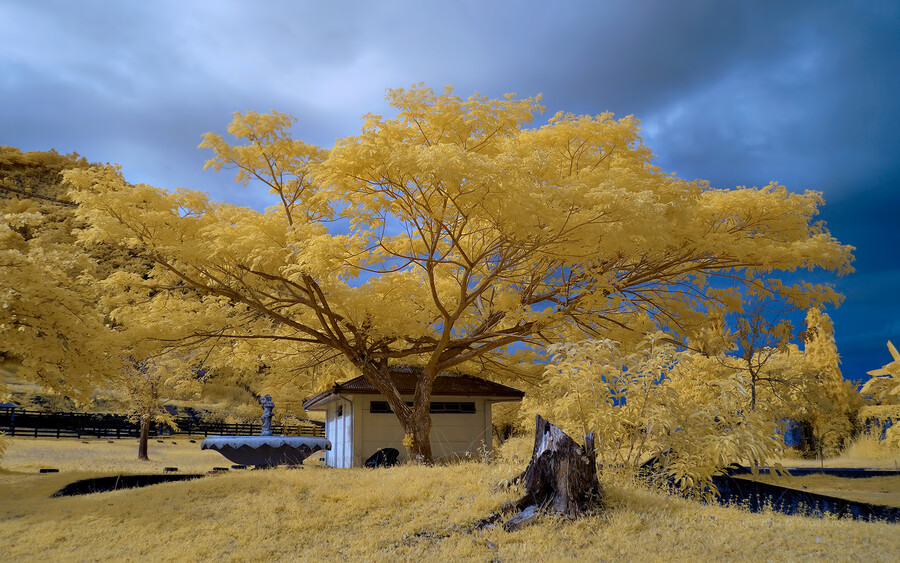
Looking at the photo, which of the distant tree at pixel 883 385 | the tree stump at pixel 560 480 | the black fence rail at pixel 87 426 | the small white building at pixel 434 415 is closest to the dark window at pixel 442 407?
the small white building at pixel 434 415

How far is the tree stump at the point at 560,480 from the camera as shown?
Answer: 24.0ft

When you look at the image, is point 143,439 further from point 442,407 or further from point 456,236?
point 456,236

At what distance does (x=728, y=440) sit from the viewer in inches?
296

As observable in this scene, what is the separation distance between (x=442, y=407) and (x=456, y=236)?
707cm

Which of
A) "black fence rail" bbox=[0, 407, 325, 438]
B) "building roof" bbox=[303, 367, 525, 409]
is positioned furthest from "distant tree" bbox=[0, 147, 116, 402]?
"black fence rail" bbox=[0, 407, 325, 438]

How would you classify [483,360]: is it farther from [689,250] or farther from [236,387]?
[236,387]

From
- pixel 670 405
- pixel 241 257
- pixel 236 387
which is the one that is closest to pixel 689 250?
pixel 670 405

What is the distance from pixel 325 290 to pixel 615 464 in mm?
6794

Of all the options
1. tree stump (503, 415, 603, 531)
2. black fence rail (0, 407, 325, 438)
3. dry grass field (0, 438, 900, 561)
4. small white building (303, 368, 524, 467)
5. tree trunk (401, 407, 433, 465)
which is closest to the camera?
dry grass field (0, 438, 900, 561)

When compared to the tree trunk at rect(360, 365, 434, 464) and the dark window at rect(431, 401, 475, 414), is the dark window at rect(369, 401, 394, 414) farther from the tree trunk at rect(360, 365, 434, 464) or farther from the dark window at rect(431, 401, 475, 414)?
the tree trunk at rect(360, 365, 434, 464)

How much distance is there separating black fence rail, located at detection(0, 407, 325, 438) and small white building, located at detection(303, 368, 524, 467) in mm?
12250

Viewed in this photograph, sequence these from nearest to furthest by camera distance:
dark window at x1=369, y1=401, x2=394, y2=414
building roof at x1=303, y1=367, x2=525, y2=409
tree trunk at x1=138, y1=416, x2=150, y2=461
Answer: building roof at x1=303, y1=367, x2=525, y2=409
dark window at x1=369, y1=401, x2=394, y2=414
tree trunk at x1=138, y1=416, x2=150, y2=461

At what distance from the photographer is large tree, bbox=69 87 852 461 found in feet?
34.7

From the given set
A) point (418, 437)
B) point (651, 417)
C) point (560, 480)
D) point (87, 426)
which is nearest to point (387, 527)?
point (560, 480)
